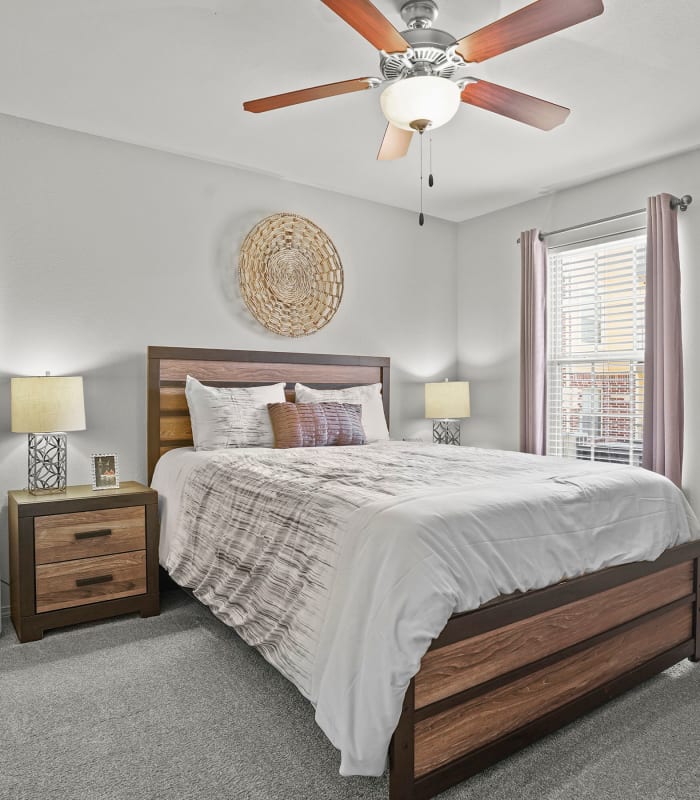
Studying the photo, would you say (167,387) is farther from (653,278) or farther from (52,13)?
(653,278)

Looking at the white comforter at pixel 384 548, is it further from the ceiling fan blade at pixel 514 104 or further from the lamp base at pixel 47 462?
the ceiling fan blade at pixel 514 104

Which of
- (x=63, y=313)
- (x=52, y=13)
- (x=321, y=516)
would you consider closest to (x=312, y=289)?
(x=63, y=313)

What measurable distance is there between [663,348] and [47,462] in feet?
11.6

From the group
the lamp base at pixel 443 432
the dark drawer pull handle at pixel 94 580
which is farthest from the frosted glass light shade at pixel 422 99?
the lamp base at pixel 443 432

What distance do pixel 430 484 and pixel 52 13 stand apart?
2.27m

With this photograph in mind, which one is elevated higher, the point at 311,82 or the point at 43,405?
the point at 311,82

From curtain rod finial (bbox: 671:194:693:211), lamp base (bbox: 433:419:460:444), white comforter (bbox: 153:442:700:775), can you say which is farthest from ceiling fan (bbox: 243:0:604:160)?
lamp base (bbox: 433:419:460:444)

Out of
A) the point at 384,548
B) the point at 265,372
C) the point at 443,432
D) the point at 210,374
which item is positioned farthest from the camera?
the point at 443,432

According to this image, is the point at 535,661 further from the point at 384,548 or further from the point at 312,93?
the point at 312,93

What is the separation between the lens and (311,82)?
2.73 m

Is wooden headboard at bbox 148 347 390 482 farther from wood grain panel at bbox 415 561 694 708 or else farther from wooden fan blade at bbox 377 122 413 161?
wood grain panel at bbox 415 561 694 708

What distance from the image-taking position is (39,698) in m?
2.21

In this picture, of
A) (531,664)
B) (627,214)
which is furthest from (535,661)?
(627,214)

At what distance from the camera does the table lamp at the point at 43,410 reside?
2826 millimetres
